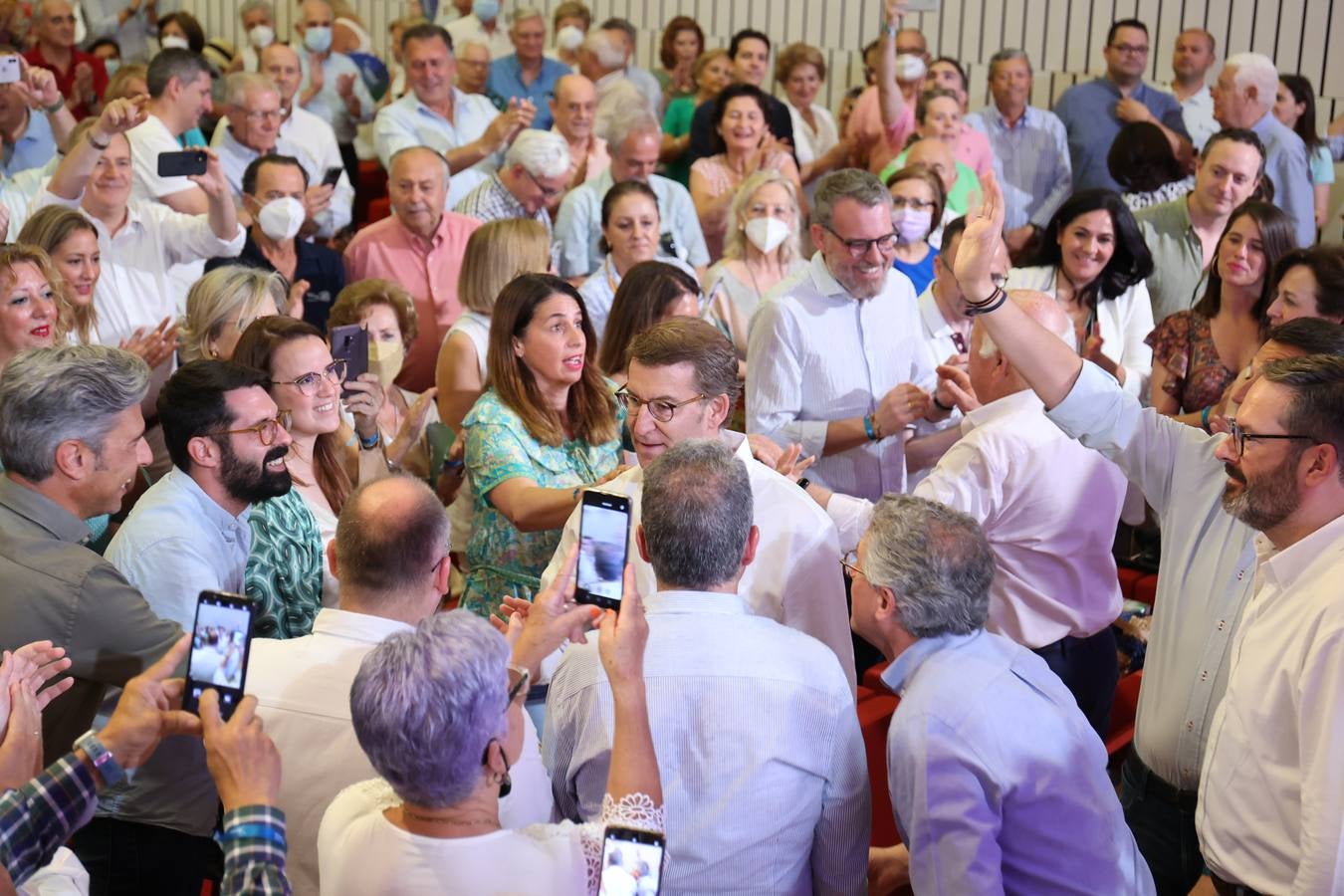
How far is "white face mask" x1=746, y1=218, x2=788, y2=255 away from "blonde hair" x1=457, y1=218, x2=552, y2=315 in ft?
2.70

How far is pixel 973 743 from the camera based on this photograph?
2213mm

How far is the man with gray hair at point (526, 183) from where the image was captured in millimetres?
6102

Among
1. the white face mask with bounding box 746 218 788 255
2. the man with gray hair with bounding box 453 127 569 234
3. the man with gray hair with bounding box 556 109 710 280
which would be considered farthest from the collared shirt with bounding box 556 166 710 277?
the white face mask with bounding box 746 218 788 255

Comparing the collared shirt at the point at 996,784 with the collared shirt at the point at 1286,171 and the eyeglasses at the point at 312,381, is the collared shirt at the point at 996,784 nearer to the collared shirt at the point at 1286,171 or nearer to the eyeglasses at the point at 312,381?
the eyeglasses at the point at 312,381

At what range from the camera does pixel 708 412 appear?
120 inches

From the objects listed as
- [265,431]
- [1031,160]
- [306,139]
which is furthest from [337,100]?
[265,431]

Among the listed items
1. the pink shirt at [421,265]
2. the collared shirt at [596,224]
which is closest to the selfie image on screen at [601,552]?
the pink shirt at [421,265]

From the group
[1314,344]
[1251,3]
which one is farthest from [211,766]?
[1251,3]

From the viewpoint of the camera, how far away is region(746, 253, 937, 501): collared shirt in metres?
4.09

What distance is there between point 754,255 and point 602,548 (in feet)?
10.0

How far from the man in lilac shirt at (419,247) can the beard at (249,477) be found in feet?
8.83

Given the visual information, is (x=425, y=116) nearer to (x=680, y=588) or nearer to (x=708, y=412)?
(x=708, y=412)

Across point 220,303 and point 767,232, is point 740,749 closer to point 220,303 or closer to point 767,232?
point 220,303

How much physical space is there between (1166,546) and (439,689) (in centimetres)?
170
